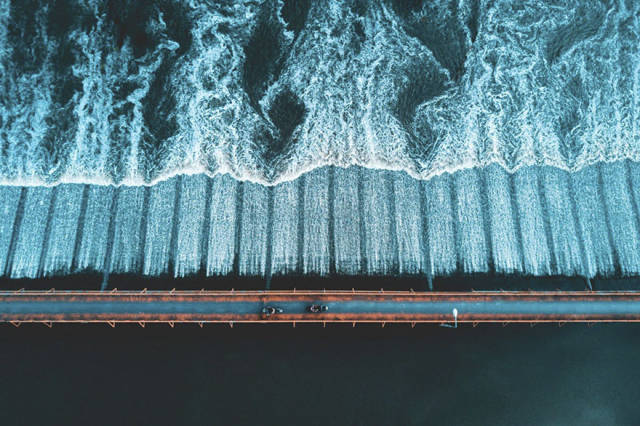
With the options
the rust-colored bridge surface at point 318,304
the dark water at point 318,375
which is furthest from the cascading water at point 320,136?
the dark water at point 318,375

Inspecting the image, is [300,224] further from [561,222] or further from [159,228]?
[561,222]

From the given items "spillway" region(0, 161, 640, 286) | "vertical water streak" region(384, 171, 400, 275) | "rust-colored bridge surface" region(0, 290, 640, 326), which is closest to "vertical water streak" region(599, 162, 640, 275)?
"spillway" region(0, 161, 640, 286)

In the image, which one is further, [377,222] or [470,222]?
[470,222]

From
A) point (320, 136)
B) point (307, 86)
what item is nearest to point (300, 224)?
point (320, 136)

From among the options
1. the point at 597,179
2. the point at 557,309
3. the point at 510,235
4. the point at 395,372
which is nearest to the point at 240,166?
the point at 395,372

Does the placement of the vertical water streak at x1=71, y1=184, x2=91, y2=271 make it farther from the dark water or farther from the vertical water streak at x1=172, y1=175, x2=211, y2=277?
the vertical water streak at x1=172, y1=175, x2=211, y2=277
